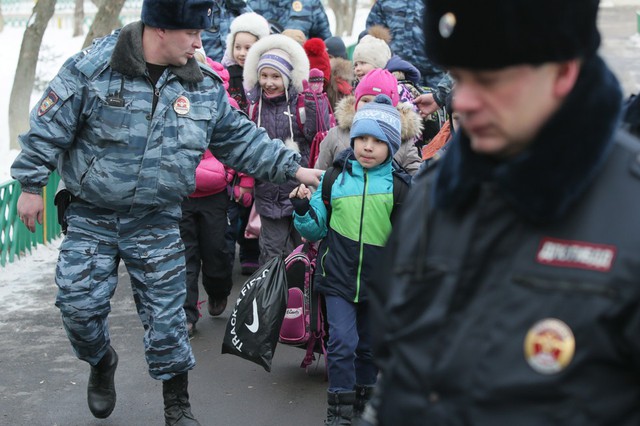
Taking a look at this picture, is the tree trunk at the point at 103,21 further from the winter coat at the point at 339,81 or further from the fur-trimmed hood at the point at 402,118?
the fur-trimmed hood at the point at 402,118

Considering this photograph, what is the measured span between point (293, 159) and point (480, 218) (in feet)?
11.0

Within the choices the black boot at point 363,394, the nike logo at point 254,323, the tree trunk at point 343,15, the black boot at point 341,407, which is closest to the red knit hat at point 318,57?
the nike logo at point 254,323

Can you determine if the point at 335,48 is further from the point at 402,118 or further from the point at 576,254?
the point at 576,254

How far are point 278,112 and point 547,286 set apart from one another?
5.83 metres

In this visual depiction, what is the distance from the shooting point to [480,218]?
215 centimetres

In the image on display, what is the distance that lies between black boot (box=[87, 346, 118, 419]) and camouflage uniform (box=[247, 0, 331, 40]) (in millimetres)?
6502

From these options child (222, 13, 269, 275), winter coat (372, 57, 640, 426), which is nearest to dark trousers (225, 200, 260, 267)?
child (222, 13, 269, 275)

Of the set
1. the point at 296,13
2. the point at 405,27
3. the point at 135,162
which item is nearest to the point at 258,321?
the point at 135,162

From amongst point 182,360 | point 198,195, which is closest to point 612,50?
point 198,195

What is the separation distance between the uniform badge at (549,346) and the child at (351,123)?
4.43m

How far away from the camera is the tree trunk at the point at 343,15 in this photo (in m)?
36.5

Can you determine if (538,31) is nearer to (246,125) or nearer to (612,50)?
(246,125)

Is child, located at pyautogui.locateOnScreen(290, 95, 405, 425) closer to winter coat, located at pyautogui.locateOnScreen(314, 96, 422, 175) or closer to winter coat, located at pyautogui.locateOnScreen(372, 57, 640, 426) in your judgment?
winter coat, located at pyautogui.locateOnScreen(314, 96, 422, 175)

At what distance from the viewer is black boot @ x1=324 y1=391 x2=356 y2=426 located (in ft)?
17.7
